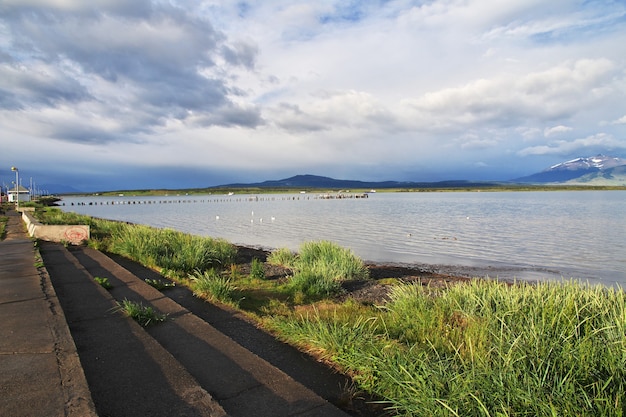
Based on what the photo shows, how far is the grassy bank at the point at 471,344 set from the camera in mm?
3184

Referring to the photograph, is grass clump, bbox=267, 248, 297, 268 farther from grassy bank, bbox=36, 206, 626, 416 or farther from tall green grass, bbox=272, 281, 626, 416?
tall green grass, bbox=272, 281, 626, 416

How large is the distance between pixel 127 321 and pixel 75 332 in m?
0.63

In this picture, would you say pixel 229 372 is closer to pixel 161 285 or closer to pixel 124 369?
pixel 124 369

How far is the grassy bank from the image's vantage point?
318 cm

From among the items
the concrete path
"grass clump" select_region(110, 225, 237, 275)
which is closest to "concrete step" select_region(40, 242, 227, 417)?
the concrete path

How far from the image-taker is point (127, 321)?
18.7 ft

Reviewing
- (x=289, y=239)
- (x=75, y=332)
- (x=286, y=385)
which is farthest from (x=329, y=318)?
(x=289, y=239)

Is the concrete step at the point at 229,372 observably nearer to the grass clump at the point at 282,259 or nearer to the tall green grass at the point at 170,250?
the tall green grass at the point at 170,250

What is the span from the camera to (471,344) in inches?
167

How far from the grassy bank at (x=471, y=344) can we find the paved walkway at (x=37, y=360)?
2614mm

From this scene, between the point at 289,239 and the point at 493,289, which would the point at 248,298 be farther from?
the point at 289,239

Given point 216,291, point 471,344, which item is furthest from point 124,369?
point 216,291

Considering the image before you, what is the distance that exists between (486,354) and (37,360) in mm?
4477

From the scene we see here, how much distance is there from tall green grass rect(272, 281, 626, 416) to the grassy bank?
0.01 m
